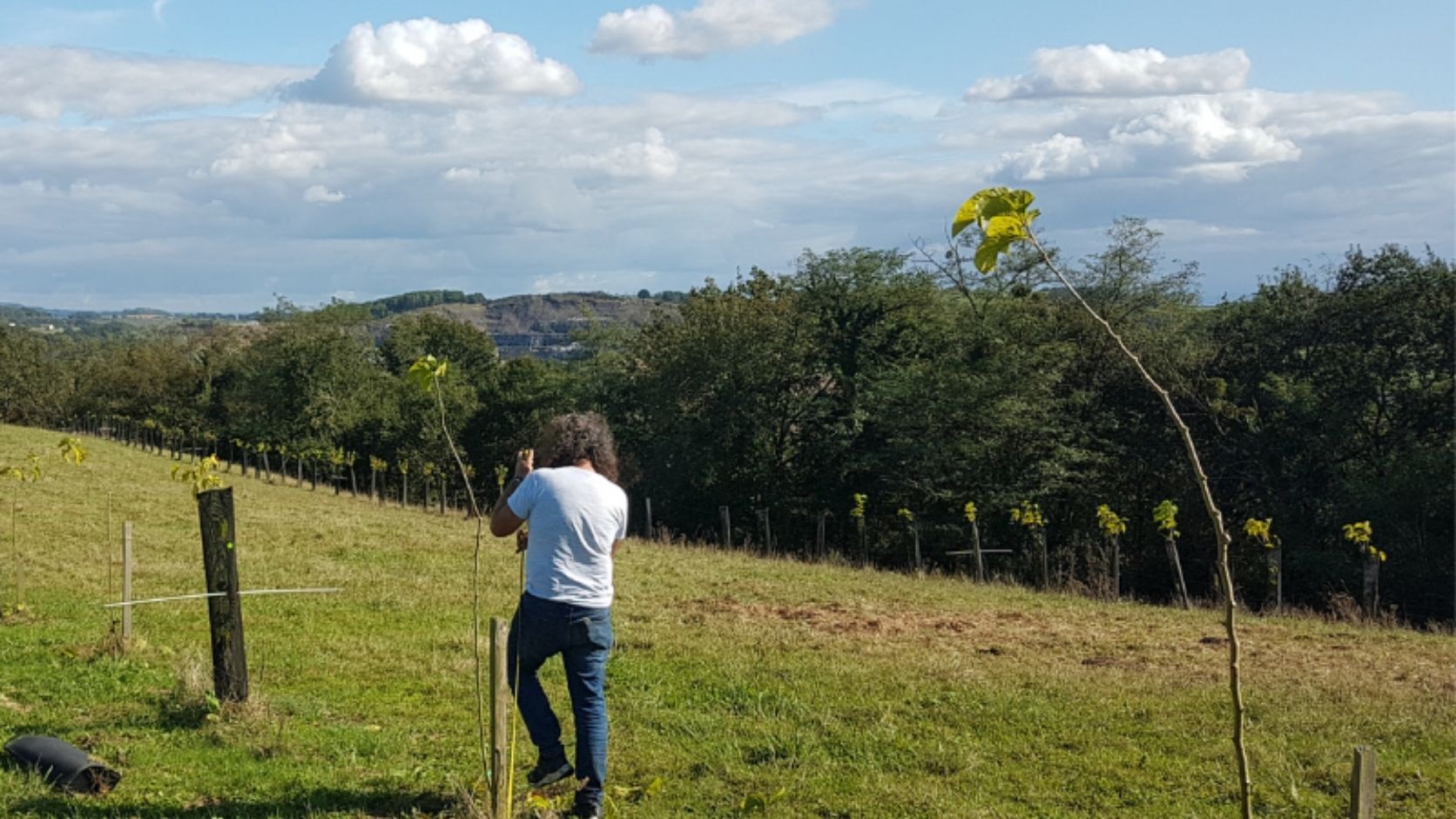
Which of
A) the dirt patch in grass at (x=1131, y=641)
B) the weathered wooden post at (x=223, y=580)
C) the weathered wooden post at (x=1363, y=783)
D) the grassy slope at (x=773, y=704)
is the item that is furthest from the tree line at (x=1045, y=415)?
the weathered wooden post at (x=1363, y=783)

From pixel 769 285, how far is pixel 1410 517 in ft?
69.9

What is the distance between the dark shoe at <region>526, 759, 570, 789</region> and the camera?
5414mm

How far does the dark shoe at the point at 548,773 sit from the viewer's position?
5414 millimetres

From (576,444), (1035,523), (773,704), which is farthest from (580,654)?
(1035,523)

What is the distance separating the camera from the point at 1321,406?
82.8ft

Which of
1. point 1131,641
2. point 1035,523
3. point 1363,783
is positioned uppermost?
point 1363,783

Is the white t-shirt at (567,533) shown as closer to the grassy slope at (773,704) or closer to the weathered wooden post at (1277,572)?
the grassy slope at (773,704)

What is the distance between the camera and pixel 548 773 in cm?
545

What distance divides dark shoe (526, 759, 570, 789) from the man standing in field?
0.22m

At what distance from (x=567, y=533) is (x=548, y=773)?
123 centimetres

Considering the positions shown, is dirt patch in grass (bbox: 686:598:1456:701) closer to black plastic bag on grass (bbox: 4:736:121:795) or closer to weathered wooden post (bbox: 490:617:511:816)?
weathered wooden post (bbox: 490:617:511:816)

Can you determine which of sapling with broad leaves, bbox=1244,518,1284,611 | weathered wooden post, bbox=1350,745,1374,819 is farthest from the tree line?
weathered wooden post, bbox=1350,745,1374,819

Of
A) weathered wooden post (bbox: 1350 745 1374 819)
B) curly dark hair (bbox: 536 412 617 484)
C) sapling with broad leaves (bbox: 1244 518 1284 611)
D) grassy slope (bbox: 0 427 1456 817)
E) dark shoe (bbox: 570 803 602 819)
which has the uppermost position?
curly dark hair (bbox: 536 412 617 484)

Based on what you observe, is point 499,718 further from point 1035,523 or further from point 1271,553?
point 1035,523
